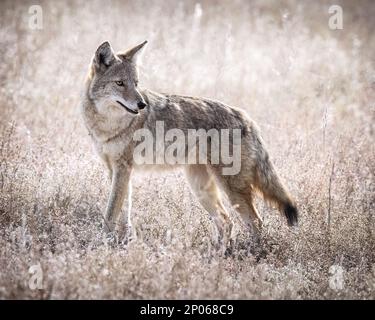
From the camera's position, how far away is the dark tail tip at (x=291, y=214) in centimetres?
537

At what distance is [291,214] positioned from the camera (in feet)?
17.7

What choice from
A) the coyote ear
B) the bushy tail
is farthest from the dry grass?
the coyote ear

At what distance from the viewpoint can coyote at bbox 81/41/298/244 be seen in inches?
210

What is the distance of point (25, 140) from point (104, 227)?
7.44ft

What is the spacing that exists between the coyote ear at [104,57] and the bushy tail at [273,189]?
188 centimetres

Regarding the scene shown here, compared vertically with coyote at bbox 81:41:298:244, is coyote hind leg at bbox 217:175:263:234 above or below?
below

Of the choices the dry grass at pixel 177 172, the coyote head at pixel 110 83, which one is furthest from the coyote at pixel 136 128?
the dry grass at pixel 177 172

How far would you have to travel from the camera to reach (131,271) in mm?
4121

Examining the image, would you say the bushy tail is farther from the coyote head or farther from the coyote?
the coyote head

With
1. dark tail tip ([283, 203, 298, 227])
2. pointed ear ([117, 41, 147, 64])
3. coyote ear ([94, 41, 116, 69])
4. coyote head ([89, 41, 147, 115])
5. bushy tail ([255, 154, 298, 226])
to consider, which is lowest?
dark tail tip ([283, 203, 298, 227])

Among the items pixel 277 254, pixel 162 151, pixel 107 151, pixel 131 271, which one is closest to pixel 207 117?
pixel 162 151

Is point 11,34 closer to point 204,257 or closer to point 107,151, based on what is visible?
point 107,151
